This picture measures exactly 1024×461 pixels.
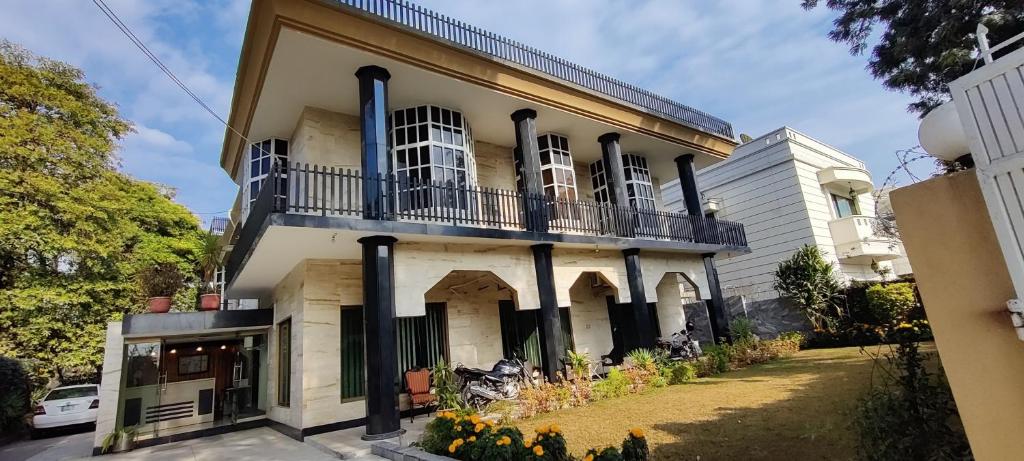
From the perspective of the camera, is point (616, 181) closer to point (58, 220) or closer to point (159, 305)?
point (159, 305)

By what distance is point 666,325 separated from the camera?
13.5 metres

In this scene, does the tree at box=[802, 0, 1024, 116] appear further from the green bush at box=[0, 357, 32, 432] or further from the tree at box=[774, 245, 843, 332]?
the green bush at box=[0, 357, 32, 432]

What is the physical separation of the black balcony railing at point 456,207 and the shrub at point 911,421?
6.05 metres

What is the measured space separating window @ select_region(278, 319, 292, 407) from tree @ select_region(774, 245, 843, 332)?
545 inches

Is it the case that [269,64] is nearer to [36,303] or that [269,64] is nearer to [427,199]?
[427,199]

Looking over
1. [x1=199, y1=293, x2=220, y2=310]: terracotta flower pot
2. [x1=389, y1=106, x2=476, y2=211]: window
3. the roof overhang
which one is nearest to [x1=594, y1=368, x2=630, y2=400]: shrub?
[x1=389, y1=106, x2=476, y2=211]: window

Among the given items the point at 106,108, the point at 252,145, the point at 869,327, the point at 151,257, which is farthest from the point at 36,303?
the point at 869,327

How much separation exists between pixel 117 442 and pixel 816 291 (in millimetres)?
17065

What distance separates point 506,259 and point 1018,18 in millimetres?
8518

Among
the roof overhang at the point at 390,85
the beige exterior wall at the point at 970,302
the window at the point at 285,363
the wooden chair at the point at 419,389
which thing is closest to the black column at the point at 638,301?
the roof overhang at the point at 390,85

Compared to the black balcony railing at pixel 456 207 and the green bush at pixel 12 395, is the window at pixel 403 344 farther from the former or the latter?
the green bush at pixel 12 395

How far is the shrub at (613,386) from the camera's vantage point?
25.6ft

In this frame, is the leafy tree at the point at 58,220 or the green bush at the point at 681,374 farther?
the leafy tree at the point at 58,220

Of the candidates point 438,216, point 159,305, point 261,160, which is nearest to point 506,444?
point 438,216
